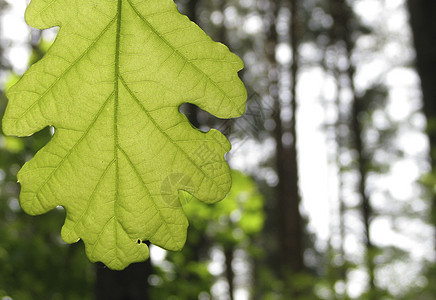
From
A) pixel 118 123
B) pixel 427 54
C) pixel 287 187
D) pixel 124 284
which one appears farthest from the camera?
pixel 287 187

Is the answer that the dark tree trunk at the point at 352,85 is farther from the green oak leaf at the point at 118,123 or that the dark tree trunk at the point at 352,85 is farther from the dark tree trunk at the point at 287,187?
the green oak leaf at the point at 118,123

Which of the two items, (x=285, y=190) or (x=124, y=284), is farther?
(x=285, y=190)

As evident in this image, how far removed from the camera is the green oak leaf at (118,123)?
27.9 inches

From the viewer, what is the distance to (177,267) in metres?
2.71

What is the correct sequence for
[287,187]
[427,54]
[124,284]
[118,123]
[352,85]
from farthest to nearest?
[352,85] < [287,187] < [427,54] < [124,284] < [118,123]

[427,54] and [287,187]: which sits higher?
[427,54]

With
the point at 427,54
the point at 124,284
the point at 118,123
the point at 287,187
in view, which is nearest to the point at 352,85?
the point at 287,187

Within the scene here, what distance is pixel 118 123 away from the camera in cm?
72

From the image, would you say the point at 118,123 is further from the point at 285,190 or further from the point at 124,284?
the point at 285,190

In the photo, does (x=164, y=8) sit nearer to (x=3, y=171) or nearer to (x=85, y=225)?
(x=85, y=225)

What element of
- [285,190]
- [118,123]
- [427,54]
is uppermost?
[118,123]

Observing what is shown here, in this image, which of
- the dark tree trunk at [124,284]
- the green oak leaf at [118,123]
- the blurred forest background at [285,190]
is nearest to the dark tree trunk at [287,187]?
the blurred forest background at [285,190]

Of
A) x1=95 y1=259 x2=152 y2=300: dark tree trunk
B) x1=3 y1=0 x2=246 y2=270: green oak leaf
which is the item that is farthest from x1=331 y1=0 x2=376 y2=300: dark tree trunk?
x1=3 y1=0 x2=246 y2=270: green oak leaf

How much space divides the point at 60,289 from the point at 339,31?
12147 millimetres
